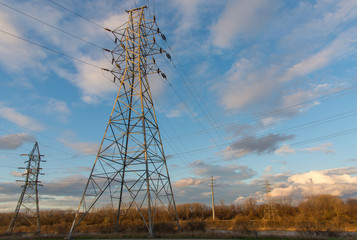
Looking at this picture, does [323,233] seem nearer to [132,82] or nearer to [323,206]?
[132,82]

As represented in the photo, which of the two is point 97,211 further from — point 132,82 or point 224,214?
point 132,82

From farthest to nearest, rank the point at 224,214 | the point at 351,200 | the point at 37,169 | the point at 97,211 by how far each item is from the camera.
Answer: the point at 224,214 < the point at 351,200 < the point at 97,211 < the point at 37,169

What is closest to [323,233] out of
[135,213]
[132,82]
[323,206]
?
[132,82]

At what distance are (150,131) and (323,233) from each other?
22633mm

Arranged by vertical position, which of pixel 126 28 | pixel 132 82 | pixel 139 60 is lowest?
pixel 132 82

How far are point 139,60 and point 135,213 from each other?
149 ft

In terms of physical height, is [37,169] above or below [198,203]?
above

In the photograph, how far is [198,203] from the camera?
99188 mm

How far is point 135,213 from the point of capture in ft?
194

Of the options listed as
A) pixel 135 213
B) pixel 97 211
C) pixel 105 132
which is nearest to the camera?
Result: pixel 105 132

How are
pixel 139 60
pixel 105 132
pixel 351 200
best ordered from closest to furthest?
pixel 105 132, pixel 139 60, pixel 351 200

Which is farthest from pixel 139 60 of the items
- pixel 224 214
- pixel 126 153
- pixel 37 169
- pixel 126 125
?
pixel 224 214

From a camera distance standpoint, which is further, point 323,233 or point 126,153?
point 323,233

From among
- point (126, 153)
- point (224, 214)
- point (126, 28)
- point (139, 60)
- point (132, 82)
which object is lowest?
point (224, 214)
